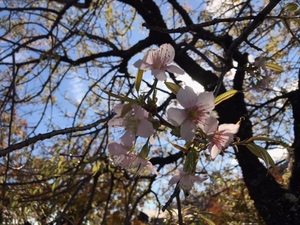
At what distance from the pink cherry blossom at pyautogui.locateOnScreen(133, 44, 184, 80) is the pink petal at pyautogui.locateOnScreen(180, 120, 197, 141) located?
0.29ft

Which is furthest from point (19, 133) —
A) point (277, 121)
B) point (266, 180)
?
point (266, 180)

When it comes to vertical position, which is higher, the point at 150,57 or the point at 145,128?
the point at 150,57

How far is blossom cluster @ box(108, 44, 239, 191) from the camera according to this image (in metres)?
0.53

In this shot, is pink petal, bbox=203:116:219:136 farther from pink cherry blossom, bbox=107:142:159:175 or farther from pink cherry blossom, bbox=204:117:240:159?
pink cherry blossom, bbox=107:142:159:175

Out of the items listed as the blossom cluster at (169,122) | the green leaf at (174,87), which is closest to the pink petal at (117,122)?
the blossom cluster at (169,122)

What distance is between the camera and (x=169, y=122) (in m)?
0.58

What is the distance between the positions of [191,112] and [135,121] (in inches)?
3.4

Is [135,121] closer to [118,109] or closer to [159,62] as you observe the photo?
[118,109]

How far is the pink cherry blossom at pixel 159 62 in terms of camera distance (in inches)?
23.6

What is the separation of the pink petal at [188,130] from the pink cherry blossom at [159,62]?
0.29 ft

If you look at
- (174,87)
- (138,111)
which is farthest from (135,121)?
(174,87)

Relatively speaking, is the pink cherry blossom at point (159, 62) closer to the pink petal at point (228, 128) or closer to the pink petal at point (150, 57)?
the pink petal at point (150, 57)

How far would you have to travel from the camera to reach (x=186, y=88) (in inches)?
22.9

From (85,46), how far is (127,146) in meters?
2.97
